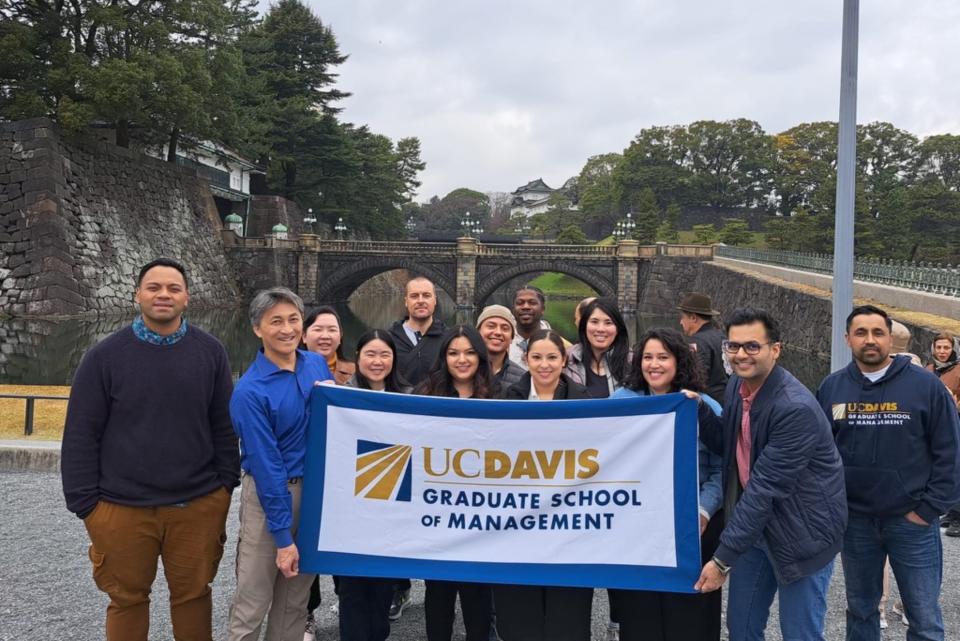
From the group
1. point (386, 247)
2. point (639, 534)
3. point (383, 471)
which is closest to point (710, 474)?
point (639, 534)

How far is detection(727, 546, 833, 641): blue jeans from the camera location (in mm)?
2791

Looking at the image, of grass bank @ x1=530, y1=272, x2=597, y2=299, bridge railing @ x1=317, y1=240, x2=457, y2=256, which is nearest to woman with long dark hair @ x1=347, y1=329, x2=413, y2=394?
bridge railing @ x1=317, y1=240, x2=457, y2=256

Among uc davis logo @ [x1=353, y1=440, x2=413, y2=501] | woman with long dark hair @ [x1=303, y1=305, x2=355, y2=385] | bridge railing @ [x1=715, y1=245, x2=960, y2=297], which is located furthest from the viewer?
bridge railing @ [x1=715, y1=245, x2=960, y2=297]

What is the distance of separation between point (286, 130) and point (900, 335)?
4658cm

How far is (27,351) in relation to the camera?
1827 cm

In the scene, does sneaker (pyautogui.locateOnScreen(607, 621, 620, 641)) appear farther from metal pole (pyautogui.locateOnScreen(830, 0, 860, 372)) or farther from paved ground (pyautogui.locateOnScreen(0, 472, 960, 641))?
metal pole (pyautogui.locateOnScreen(830, 0, 860, 372))

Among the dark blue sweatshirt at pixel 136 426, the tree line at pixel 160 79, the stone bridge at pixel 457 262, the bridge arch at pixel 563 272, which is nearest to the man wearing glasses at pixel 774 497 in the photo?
the dark blue sweatshirt at pixel 136 426

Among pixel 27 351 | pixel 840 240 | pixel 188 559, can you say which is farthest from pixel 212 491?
pixel 27 351

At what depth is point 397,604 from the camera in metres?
3.92

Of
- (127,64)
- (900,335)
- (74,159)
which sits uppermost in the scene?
(127,64)

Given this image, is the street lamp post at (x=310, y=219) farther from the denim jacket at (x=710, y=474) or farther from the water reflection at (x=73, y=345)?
the denim jacket at (x=710, y=474)

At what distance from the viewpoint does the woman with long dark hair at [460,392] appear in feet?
10.7

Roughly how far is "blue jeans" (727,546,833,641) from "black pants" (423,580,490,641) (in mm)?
1146

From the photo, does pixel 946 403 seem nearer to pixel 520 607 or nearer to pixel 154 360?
pixel 520 607
